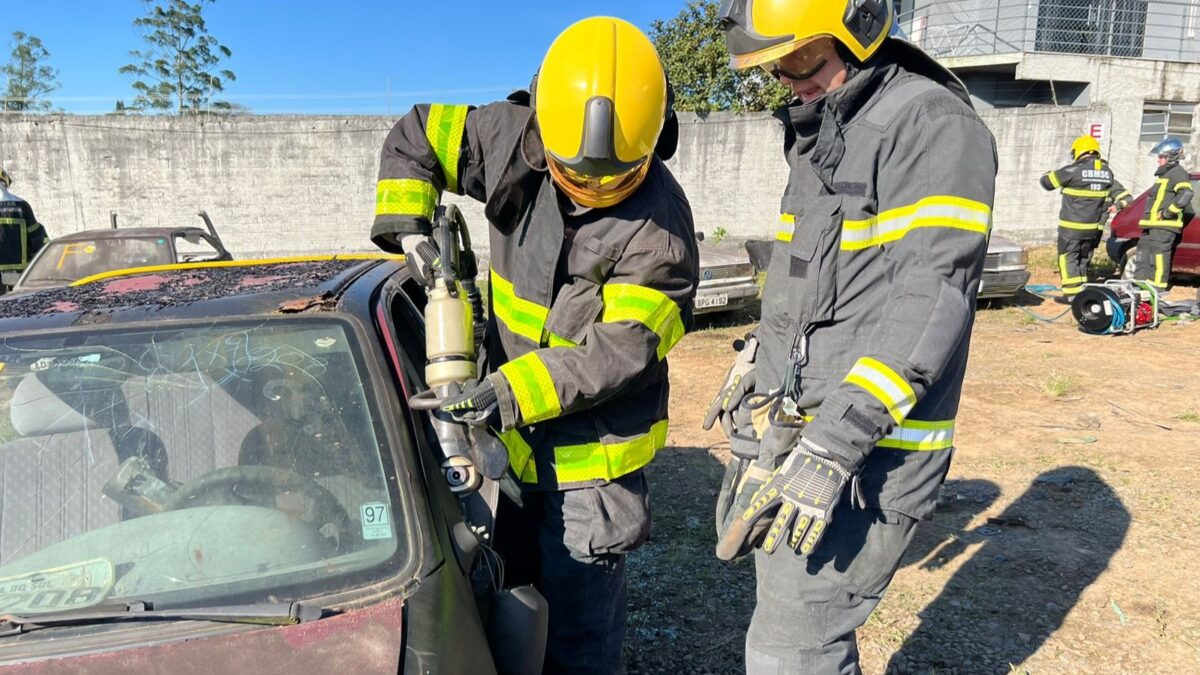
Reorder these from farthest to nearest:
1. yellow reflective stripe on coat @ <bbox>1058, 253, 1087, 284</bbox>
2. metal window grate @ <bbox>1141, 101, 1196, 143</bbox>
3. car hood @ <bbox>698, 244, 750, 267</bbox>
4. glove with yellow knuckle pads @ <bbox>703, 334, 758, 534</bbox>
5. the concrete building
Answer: metal window grate @ <bbox>1141, 101, 1196, 143</bbox> → the concrete building → yellow reflective stripe on coat @ <bbox>1058, 253, 1087, 284</bbox> → car hood @ <bbox>698, 244, 750, 267</bbox> → glove with yellow knuckle pads @ <bbox>703, 334, 758, 534</bbox>

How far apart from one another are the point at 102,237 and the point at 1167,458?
7.99 m

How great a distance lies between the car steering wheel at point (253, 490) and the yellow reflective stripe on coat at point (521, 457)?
0.60m

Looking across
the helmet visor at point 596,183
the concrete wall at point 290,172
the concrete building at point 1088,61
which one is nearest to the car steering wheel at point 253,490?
the helmet visor at point 596,183

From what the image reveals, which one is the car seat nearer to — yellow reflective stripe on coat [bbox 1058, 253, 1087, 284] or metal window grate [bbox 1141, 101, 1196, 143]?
yellow reflective stripe on coat [bbox 1058, 253, 1087, 284]

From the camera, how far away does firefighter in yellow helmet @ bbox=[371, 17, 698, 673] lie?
183 cm

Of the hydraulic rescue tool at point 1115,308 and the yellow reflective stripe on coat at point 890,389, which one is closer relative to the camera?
the yellow reflective stripe on coat at point 890,389

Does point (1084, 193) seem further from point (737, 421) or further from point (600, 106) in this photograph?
point (600, 106)

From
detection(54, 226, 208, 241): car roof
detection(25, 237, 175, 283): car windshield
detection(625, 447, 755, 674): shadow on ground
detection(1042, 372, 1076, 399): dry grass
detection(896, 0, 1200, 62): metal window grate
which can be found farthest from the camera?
detection(896, 0, 1200, 62): metal window grate

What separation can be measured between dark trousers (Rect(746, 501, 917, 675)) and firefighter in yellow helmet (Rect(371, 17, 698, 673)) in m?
0.43

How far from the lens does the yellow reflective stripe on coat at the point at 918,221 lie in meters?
1.50

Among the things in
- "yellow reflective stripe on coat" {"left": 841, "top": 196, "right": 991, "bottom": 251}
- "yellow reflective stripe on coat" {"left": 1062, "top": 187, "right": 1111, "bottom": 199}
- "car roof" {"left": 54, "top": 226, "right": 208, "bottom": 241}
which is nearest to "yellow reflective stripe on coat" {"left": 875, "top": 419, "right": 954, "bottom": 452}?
"yellow reflective stripe on coat" {"left": 841, "top": 196, "right": 991, "bottom": 251}

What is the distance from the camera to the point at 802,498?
147 centimetres

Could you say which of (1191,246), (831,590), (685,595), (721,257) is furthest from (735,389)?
(1191,246)

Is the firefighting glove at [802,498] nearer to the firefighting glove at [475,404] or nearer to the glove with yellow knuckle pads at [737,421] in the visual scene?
the glove with yellow knuckle pads at [737,421]
